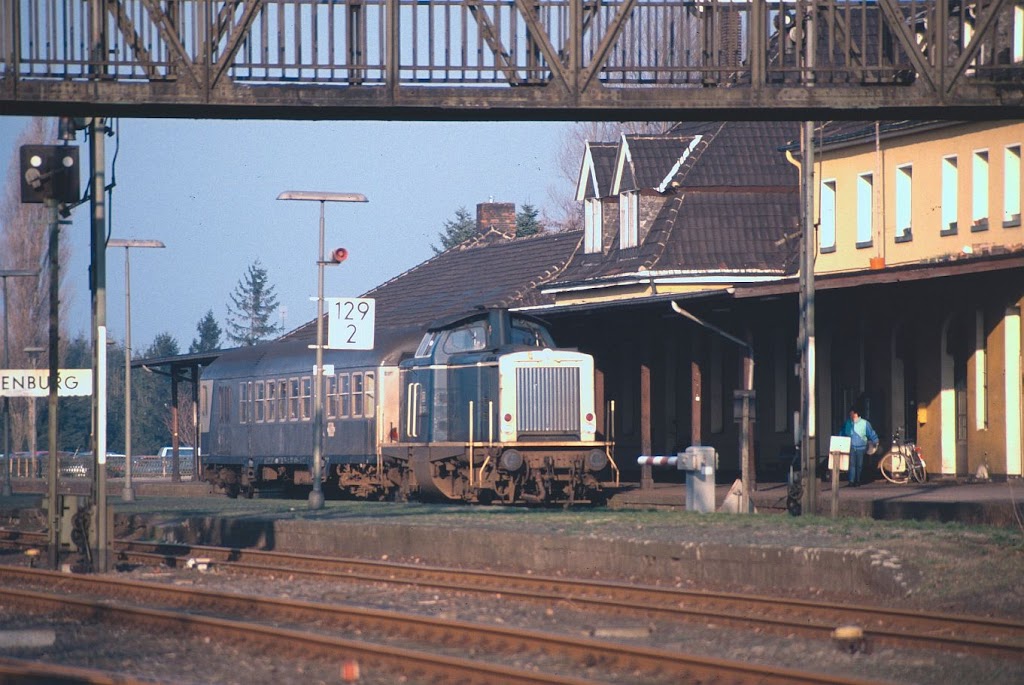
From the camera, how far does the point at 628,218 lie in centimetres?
4075

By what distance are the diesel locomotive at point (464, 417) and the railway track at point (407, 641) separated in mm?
12070

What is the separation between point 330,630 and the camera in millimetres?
12898

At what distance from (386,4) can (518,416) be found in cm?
1537

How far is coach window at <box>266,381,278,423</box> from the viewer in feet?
117

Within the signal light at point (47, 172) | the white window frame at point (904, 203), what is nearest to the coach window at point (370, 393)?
the white window frame at point (904, 203)

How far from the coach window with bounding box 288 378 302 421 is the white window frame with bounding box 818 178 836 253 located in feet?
40.9

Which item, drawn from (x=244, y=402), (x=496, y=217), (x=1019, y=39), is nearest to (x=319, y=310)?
(x=244, y=402)

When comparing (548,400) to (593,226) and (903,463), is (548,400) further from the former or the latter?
(593,226)

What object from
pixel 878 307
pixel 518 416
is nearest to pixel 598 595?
pixel 518 416

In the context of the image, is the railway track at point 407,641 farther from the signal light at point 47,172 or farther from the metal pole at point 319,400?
the metal pole at point 319,400

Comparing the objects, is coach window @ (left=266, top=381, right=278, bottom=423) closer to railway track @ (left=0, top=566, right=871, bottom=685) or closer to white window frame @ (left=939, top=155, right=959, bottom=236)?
white window frame @ (left=939, top=155, right=959, bottom=236)

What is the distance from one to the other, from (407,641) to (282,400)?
23604 mm

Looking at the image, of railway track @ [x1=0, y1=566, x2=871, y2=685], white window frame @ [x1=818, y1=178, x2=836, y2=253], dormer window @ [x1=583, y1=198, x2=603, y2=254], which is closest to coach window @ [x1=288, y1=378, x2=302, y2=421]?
dormer window @ [x1=583, y1=198, x2=603, y2=254]

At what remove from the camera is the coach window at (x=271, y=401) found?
117ft
